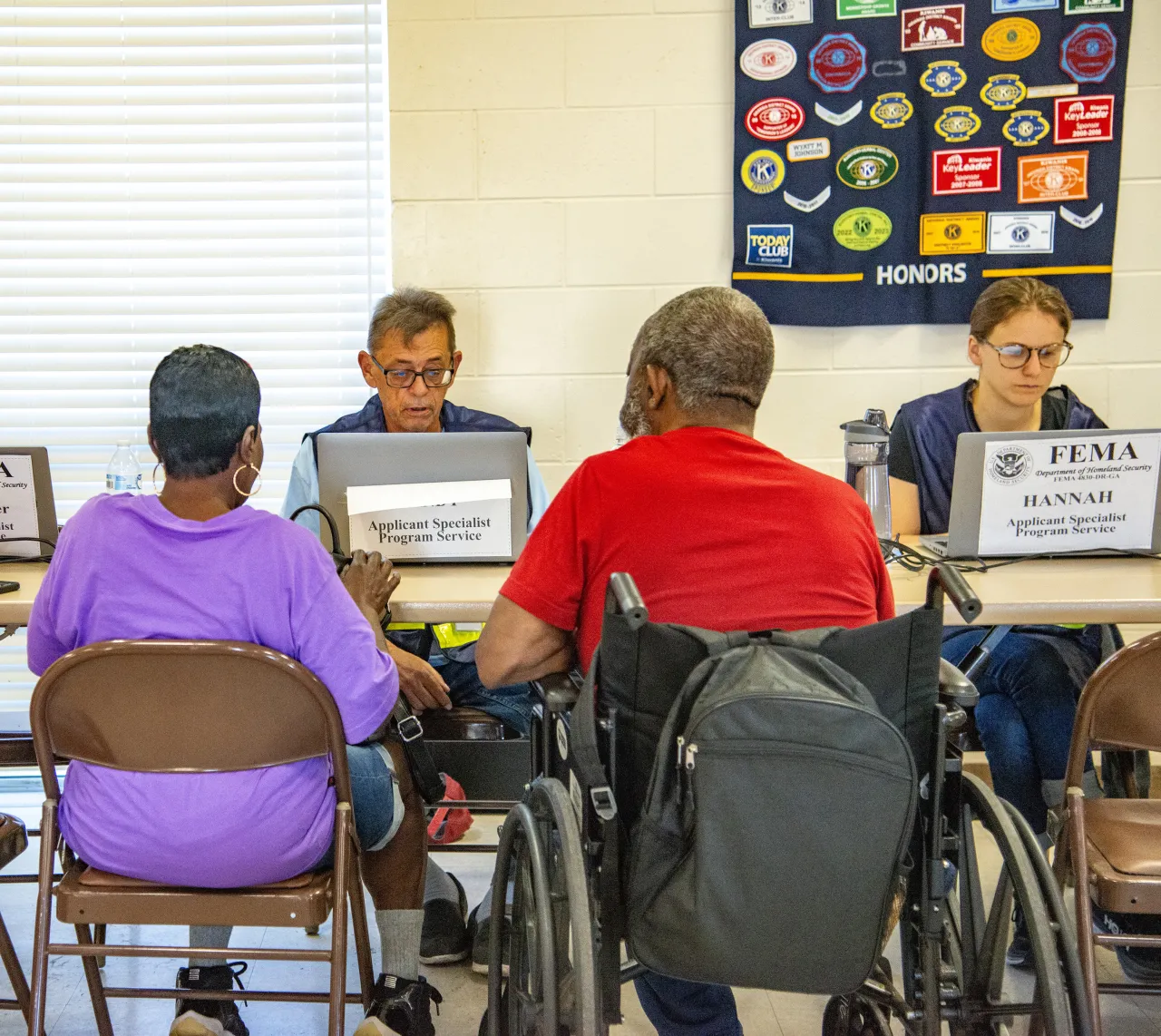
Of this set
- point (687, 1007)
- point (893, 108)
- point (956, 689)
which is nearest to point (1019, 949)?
point (687, 1007)

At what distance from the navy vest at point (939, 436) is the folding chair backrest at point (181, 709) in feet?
5.27

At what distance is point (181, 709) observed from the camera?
1.41 meters

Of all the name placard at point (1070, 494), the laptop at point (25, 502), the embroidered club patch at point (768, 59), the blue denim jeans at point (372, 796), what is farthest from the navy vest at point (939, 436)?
the laptop at point (25, 502)

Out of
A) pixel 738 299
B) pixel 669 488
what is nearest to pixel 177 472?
pixel 669 488

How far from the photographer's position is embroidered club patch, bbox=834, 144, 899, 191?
2939mm

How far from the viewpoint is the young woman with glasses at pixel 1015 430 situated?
2.21 meters

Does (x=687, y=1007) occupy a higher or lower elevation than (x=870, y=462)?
lower

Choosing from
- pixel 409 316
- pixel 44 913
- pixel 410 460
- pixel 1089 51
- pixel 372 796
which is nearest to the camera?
pixel 44 913

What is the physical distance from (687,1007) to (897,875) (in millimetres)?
455

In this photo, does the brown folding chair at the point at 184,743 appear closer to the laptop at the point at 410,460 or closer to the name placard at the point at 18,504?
the laptop at the point at 410,460

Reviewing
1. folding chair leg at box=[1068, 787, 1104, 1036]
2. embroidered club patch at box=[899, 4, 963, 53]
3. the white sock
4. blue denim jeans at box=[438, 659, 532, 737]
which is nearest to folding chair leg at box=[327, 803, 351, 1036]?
the white sock

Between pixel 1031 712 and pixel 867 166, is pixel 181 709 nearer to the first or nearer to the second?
pixel 1031 712

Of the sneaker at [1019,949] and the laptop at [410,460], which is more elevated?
the laptop at [410,460]

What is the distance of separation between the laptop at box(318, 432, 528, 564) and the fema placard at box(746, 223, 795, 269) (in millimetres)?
1236
